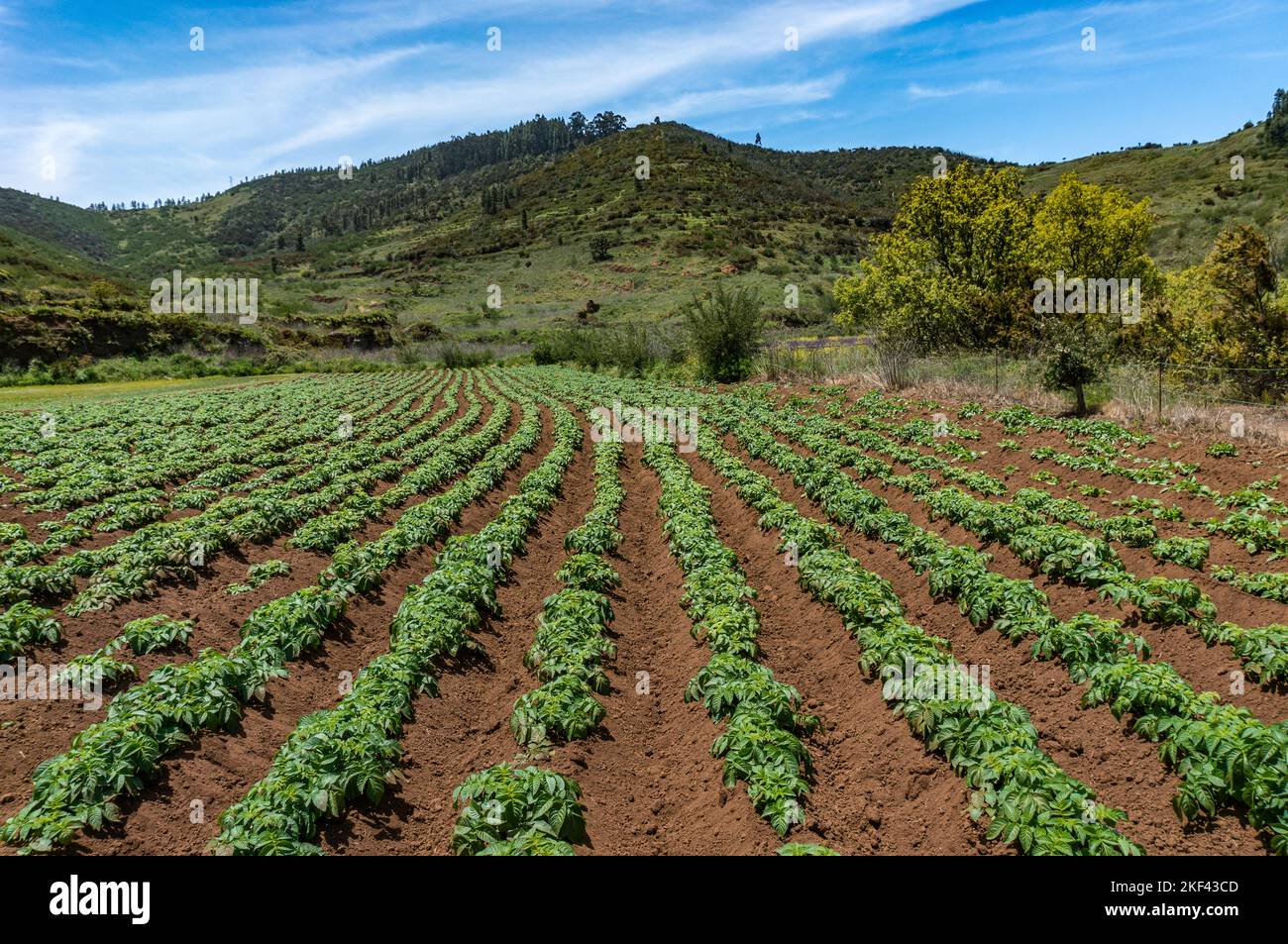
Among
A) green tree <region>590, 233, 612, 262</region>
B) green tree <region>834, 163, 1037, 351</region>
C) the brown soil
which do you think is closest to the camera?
the brown soil

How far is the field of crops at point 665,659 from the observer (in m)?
5.18

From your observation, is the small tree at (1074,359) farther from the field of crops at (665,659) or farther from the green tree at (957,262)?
the green tree at (957,262)

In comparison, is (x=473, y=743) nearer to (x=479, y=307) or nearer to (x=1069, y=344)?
(x=1069, y=344)

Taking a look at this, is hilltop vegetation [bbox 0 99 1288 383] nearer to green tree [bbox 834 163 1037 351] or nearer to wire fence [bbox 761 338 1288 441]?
green tree [bbox 834 163 1037 351]

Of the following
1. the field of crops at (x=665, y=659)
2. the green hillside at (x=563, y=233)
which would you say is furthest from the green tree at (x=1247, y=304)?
the green hillside at (x=563, y=233)

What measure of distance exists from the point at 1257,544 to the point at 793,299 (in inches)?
2225

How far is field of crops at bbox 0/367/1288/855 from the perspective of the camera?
204 inches

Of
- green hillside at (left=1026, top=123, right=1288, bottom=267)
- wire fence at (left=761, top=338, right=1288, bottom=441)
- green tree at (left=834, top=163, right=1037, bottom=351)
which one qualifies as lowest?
wire fence at (left=761, top=338, right=1288, bottom=441)

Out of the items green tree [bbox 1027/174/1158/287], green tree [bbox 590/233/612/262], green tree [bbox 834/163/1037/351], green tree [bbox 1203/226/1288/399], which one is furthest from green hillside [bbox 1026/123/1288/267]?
green tree [bbox 590/233/612/262]

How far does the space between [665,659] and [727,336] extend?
29457mm

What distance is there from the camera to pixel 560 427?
2489cm

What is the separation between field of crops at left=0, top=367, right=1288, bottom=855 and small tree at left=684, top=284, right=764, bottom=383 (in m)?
20.5

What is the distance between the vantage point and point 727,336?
36344 mm
